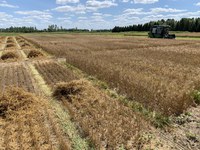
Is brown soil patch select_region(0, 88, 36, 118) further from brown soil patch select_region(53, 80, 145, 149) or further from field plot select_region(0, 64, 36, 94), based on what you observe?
field plot select_region(0, 64, 36, 94)

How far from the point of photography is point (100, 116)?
7.73 m

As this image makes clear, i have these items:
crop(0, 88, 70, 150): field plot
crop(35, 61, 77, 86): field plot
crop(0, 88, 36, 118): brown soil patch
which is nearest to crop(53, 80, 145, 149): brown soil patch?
crop(0, 88, 70, 150): field plot

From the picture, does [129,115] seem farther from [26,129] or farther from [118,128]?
[26,129]

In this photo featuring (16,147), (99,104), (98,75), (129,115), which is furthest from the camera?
(98,75)

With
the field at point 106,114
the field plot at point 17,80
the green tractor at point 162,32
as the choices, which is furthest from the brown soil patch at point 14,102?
the green tractor at point 162,32

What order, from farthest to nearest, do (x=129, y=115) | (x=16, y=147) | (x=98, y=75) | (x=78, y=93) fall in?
(x=98, y=75) < (x=78, y=93) < (x=129, y=115) < (x=16, y=147)

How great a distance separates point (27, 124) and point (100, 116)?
2.04 metres

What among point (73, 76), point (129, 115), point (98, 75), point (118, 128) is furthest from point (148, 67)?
point (118, 128)

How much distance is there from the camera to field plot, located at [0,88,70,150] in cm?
617

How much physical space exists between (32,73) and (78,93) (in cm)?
639

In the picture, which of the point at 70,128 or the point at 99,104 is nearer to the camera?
the point at 70,128

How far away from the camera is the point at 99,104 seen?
891 centimetres

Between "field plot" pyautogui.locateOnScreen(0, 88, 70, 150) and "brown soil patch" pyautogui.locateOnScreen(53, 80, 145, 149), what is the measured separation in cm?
70

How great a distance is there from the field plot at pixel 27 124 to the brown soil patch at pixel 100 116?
27.7 inches
